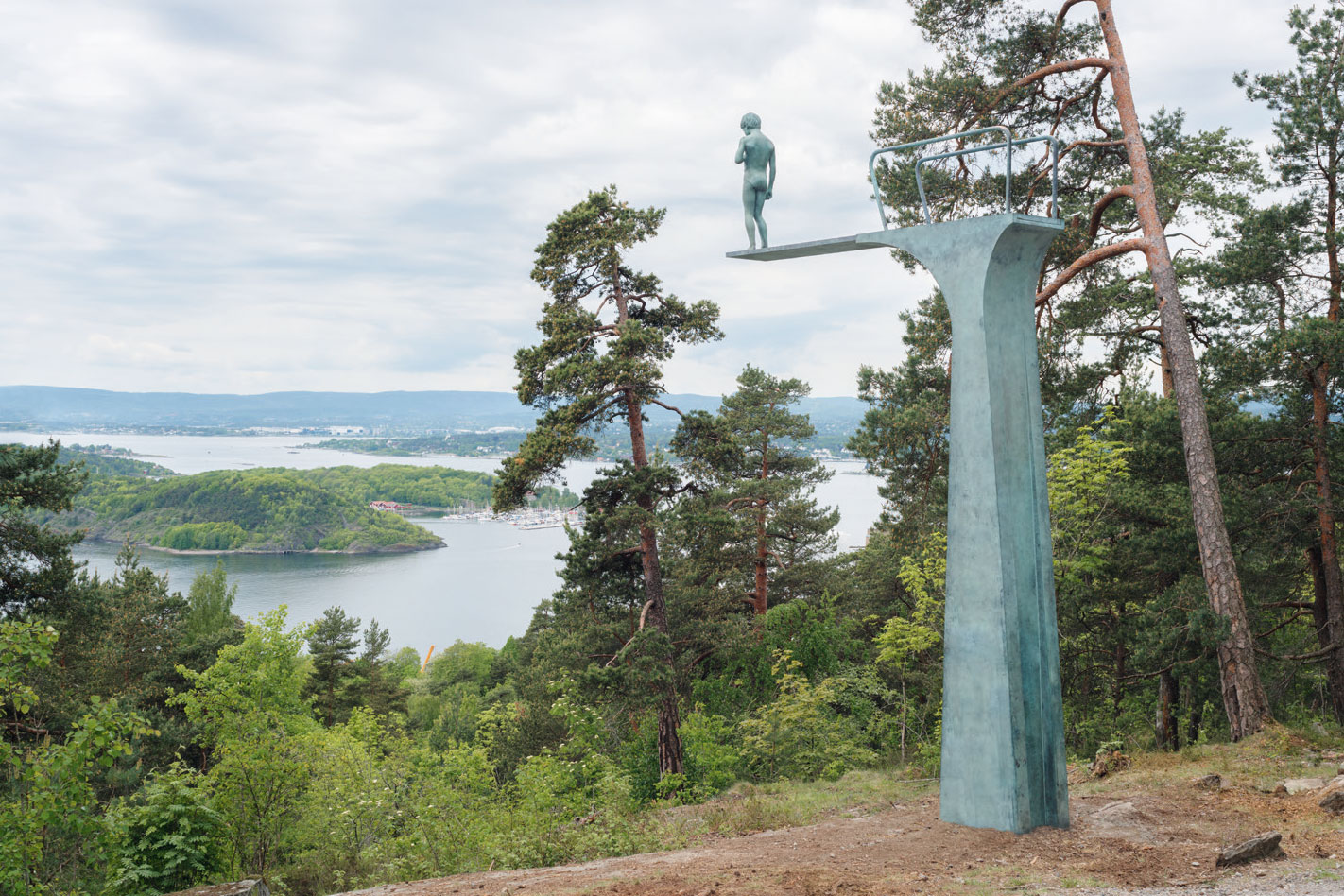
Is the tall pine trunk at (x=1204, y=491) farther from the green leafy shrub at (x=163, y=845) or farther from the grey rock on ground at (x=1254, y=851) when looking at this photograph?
the green leafy shrub at (x=163, y=845)

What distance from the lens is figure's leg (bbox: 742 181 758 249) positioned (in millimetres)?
7059

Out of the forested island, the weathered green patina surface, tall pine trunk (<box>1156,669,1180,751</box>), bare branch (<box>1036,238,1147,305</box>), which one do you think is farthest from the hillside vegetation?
the weathered green patina surface

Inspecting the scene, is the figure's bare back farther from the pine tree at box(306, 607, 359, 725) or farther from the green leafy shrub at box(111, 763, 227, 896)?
the pine tree at box(306, 607, 359, 725)

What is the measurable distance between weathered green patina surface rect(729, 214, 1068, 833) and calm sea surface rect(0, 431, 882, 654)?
94.4 ft

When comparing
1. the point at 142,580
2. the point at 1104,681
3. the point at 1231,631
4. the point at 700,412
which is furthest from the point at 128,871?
the point at 142,580

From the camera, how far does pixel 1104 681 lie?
1527 cm

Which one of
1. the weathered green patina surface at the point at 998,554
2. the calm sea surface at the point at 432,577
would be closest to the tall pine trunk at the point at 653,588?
the weathered green patina surface at the point at 998,554

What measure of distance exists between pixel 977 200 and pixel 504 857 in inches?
361

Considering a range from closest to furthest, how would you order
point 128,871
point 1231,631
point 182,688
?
point 128,871 < point 1231,631 < point 182,688

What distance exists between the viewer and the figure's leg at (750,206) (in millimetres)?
7059

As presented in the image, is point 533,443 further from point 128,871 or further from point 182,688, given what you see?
point 182,688

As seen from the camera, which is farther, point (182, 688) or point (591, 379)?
point (182, 688)

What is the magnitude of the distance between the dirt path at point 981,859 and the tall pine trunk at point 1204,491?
2.61 metres

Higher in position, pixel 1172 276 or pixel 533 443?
pixel 1172 276
